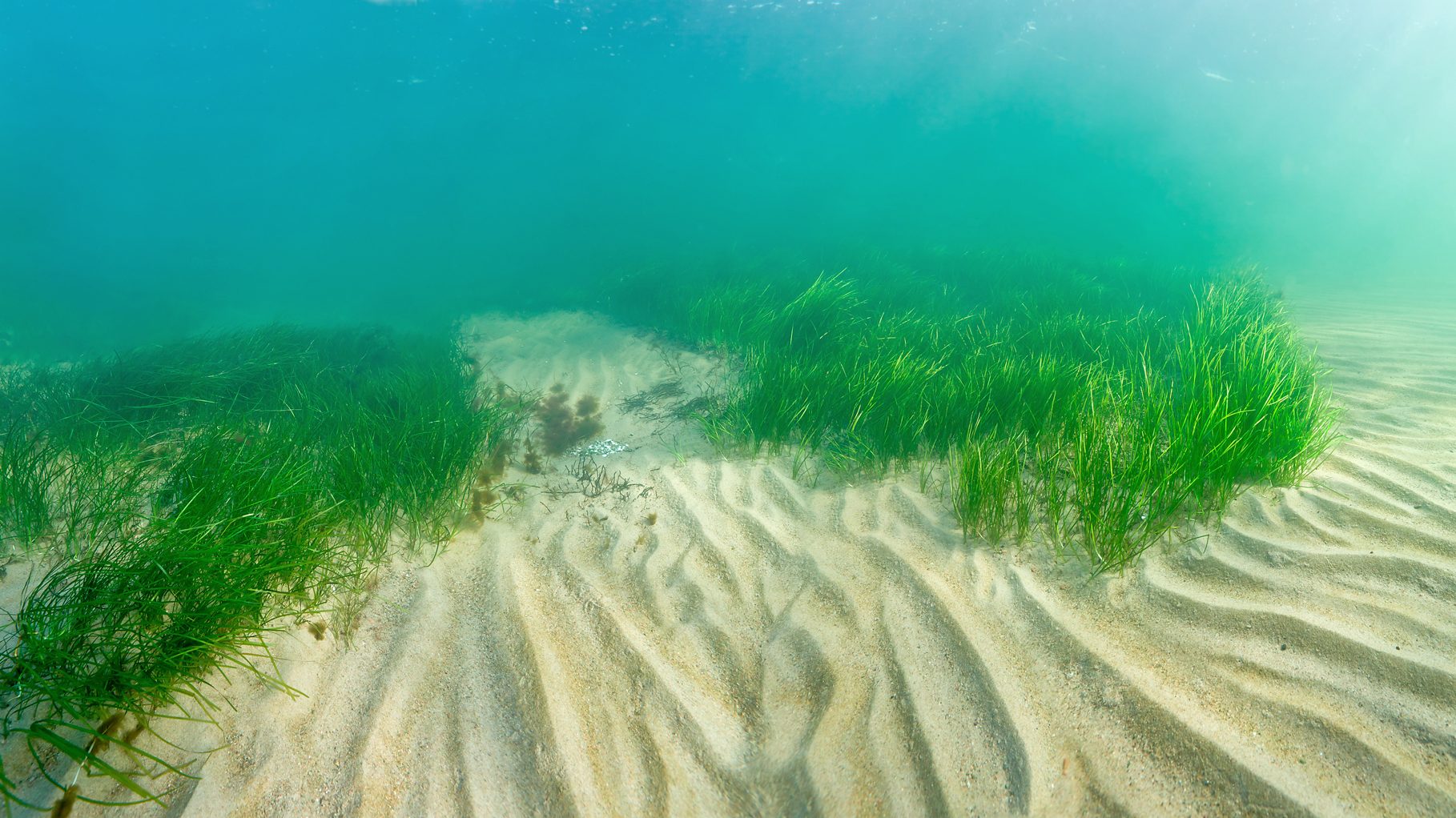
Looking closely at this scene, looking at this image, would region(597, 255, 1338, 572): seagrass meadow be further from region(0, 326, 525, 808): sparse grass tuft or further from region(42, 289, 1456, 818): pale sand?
region(0, 326, 525, 808): sparse grass tuft

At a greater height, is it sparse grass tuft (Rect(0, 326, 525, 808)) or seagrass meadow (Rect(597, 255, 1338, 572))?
seagrass meadow (Rect(597, 255, 1338, 572))

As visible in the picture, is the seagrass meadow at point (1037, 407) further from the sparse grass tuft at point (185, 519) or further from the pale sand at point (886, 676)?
the sparse grass tuft at point (185, 519)

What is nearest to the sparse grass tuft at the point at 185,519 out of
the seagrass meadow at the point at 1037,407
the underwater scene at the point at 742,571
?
the underwater scene at the point at 742,571

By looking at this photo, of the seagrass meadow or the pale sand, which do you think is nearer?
the pale sand

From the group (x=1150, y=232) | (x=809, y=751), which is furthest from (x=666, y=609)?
(x=1150, y=232)

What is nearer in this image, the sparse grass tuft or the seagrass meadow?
the sparse grass tuft

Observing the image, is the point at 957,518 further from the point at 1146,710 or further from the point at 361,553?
the point at 361,553

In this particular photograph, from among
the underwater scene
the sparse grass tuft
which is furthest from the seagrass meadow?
the sparse grass tuft

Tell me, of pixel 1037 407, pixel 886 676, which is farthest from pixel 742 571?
pixel 1037 407
